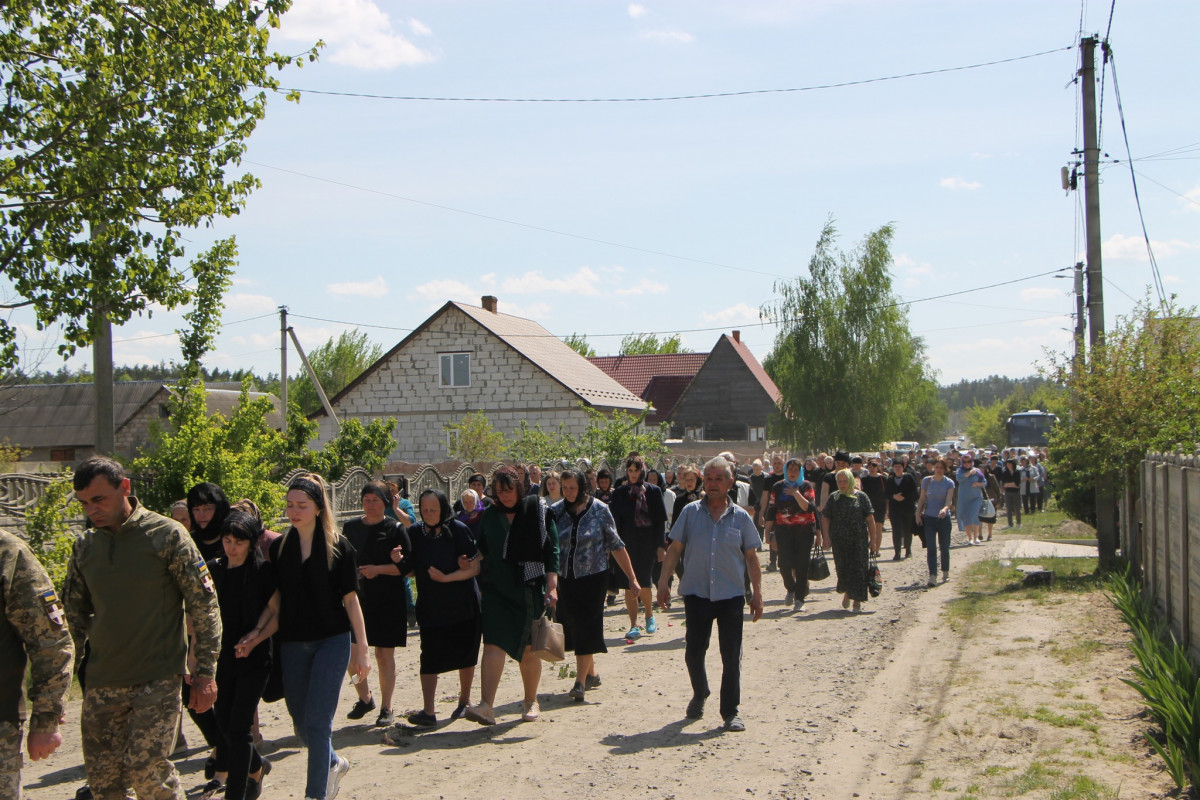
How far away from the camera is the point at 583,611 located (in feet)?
29.9

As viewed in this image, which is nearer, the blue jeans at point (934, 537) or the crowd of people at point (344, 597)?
the crowd of people at point (344, 597)

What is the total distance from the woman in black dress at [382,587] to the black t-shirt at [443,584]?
18 cm

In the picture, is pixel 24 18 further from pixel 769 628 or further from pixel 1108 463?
pixel 1108 463

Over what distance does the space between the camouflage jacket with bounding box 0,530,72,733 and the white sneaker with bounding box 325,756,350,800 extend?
6.27 ft

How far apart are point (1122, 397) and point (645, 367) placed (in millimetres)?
51314

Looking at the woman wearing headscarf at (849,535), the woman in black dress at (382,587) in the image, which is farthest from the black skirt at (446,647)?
the woman wearing headscarf at (849,535)

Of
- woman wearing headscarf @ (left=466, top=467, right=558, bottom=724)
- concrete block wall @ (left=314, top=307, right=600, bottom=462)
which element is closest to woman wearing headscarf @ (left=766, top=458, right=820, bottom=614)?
woman wearing headscarf @ (left=466, top=467, right=558, bottom=724)

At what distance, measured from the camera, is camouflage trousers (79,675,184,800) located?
479cm

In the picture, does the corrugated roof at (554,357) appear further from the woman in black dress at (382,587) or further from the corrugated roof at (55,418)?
the woman in black dress at (382,587)

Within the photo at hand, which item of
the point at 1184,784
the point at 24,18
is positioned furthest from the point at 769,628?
the point at 24,18

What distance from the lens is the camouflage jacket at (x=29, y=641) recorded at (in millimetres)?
4266

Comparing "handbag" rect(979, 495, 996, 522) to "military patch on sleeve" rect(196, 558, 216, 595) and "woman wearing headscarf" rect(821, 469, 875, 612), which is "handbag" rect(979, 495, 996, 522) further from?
"military patch on sleeve" rect(196, 558, 216, 595)

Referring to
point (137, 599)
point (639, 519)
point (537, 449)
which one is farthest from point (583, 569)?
A: point (537, 449)

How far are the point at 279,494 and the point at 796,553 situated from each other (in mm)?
6149
